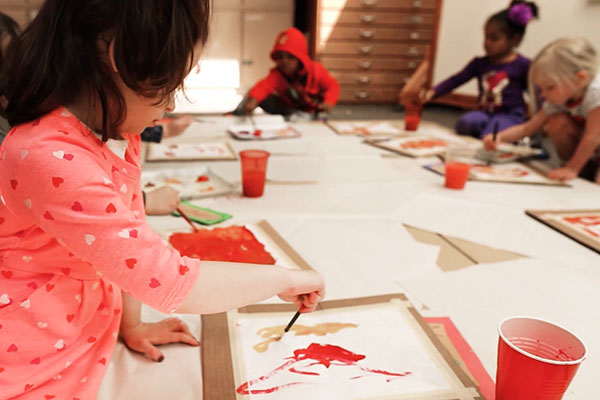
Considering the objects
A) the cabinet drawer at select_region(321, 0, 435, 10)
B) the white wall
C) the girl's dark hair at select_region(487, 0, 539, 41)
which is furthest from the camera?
the cabinet drawer at select_region(321, 0, 435, 10)

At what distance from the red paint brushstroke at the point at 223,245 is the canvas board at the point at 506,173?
81 centimetres

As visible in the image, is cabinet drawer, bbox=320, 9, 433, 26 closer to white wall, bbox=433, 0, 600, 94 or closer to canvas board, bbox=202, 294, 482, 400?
white wall, bbox=433, 0, 600, 94

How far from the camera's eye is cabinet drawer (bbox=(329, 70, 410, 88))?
490 centimetres

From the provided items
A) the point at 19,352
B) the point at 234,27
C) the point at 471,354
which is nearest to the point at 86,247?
the point at 19,352

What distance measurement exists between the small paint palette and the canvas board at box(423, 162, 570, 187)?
0.72 metres

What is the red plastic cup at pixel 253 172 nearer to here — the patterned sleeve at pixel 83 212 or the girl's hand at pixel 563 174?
the patterned sleeve at pixel 83 212

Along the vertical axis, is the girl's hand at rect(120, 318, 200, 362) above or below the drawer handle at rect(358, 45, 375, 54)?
below

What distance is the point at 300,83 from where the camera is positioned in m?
2.83

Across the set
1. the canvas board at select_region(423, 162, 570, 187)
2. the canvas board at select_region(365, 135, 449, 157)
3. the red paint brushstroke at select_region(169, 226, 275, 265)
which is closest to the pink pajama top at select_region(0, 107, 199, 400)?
the red paint brushstroke at select_region(169, 226, 275, 265)

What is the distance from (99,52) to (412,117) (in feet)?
5.83

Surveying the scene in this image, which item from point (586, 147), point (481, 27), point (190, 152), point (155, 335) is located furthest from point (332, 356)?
point (481, 27)

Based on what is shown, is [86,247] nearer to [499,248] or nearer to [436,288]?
[436,288]

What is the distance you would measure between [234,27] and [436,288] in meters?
4.50

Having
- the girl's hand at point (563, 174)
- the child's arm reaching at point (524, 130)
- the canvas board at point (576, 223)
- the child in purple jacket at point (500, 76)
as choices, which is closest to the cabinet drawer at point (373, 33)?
the child in purple jacket at point (500, 76)
